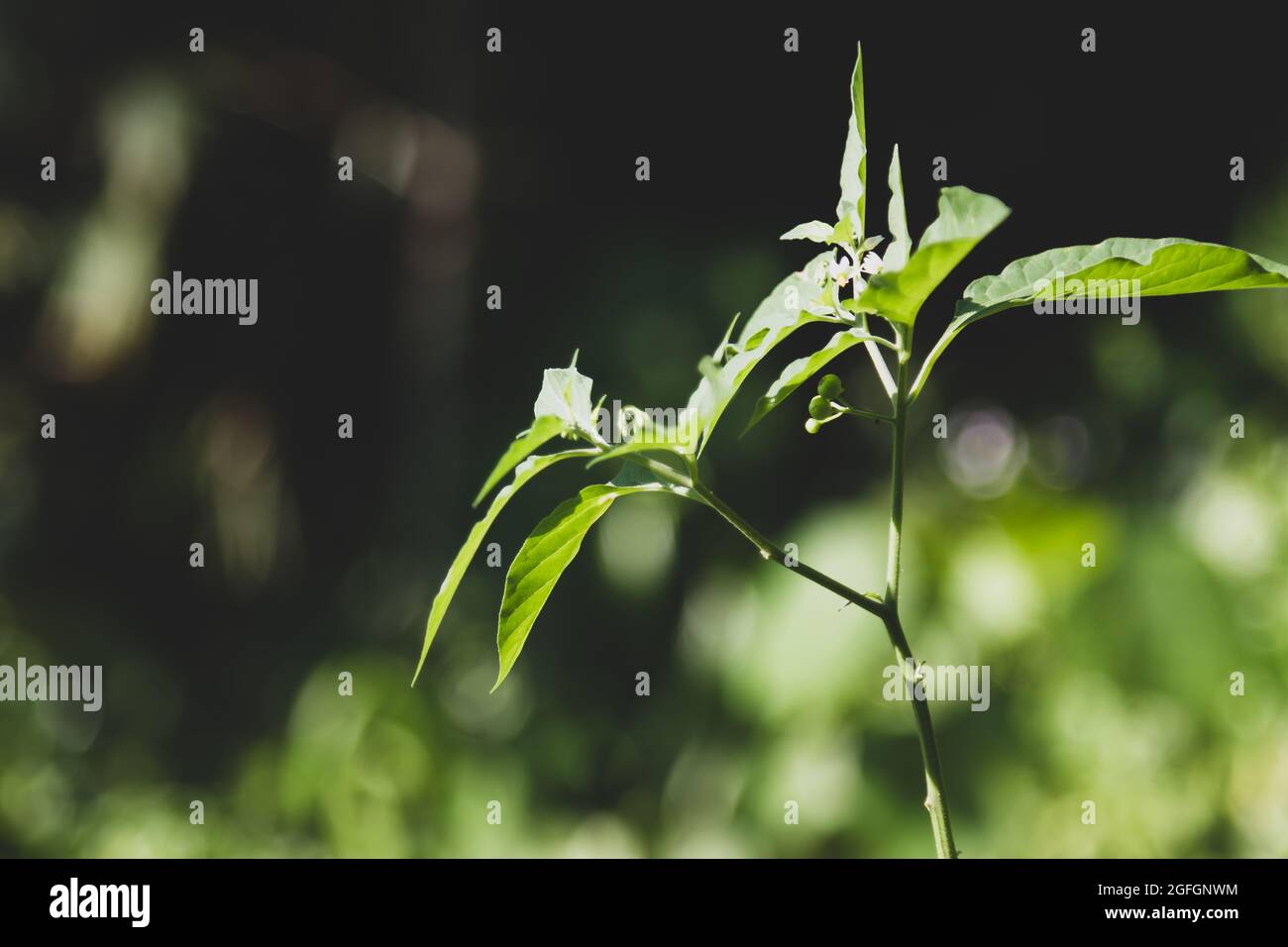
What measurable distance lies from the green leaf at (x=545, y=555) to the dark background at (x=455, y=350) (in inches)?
67.8

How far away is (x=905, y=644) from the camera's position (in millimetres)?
321

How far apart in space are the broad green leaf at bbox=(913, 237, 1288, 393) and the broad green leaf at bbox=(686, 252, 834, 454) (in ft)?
→ 0.14

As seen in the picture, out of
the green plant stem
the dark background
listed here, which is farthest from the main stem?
the dark background

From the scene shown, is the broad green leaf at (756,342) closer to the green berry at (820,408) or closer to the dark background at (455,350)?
the green berry at (820,408)

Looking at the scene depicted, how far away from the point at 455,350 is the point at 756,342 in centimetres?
268

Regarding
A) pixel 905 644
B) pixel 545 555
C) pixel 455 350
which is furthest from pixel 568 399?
pixel 455 350

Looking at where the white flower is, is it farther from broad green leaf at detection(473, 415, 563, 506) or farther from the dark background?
the dark background

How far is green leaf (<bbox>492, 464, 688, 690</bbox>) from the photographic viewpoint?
1.26ft

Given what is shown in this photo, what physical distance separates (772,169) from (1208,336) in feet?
3.33

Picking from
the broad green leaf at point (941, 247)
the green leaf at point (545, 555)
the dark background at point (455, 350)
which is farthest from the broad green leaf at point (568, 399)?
the dark background at point (455, 350)

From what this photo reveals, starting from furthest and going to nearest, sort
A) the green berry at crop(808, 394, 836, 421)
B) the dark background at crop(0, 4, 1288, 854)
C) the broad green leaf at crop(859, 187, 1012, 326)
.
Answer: the dark background at crop(0, 4, 1288, 854), the green berry at crop(808, 394, 836, 421), the broad green leaf at crop(859, 187, 1012, 326)

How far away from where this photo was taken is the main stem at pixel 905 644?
32cm

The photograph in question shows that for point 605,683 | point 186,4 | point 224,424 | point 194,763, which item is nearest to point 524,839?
point 605,683

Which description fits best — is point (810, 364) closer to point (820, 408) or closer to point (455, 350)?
point (820, 408)
